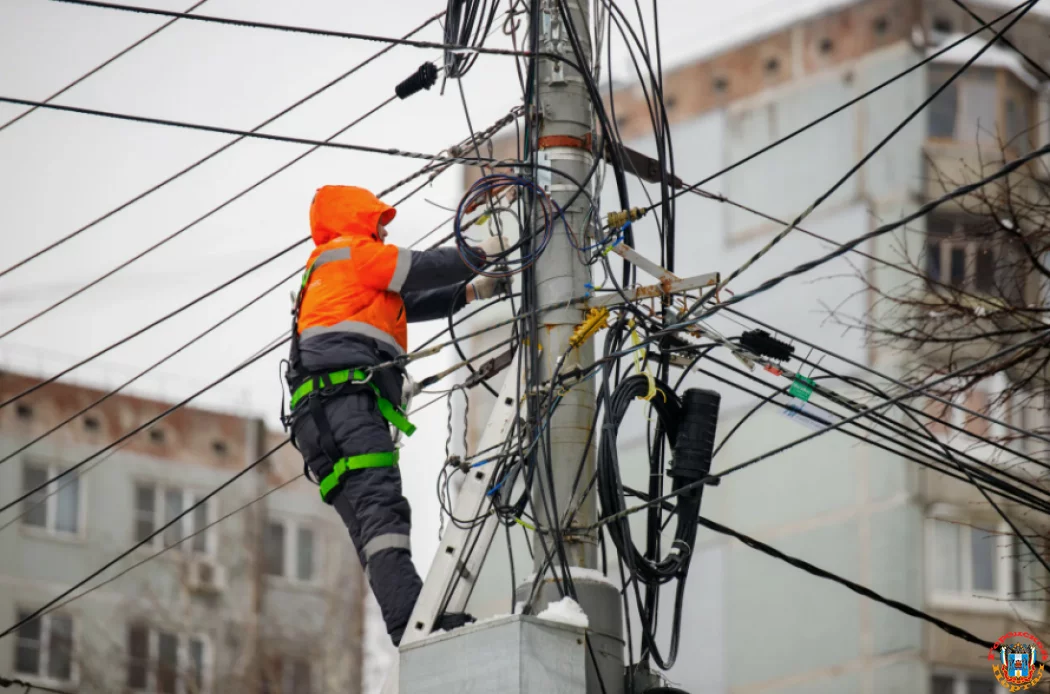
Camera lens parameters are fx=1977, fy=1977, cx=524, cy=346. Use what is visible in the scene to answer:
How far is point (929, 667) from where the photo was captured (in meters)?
28.2

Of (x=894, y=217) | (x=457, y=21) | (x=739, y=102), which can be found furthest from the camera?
(x=739, y=102)

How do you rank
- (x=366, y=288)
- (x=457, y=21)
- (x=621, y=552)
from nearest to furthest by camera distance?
(x=621, y=552) < (x=366, y=288) < (x=457, y=21)

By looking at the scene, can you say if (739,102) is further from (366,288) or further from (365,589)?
(366,288)

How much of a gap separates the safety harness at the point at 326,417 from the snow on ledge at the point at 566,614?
1282 mm

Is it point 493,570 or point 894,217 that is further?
point 493,570

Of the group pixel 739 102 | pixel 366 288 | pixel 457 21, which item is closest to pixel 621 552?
pixel 366 288

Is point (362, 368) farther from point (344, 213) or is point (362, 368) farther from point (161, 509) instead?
point (161, 509)

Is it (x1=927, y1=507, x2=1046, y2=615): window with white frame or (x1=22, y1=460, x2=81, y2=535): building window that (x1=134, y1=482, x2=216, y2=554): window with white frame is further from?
(x1=927, y1=507, x2=1046, y2=615): window with white frame

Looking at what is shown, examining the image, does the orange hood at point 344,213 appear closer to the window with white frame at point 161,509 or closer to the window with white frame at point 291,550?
the window with white frame at point 291,550

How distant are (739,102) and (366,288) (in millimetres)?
24795

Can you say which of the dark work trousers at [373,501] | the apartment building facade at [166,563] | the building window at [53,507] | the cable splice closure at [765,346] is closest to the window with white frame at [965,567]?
the apartment building facade at [166,563]

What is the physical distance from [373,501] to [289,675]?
26.3m

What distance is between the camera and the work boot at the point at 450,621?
29.2 ft

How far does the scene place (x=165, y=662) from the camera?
3416 cm
